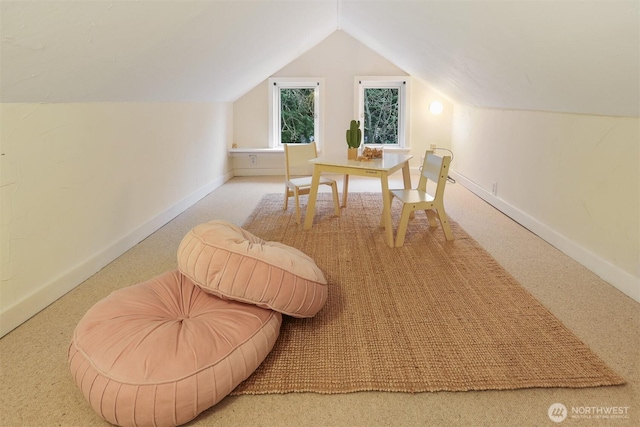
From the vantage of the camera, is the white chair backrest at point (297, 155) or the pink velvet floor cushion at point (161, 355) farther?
the white chair backrest at point (297, 155)

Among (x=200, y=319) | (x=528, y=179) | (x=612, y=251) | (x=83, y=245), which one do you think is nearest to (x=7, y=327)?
(x=83, y=245)

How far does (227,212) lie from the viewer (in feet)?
13.5

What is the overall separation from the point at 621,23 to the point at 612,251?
4.34ft

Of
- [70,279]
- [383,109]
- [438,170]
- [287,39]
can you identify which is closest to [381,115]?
[383,109]

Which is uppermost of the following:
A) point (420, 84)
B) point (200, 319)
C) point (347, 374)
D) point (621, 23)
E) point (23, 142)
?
point (420, 84)

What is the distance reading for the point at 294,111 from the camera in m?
6.46

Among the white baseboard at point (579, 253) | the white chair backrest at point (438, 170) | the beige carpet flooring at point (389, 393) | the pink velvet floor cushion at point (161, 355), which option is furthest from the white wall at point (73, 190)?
the white baseboard at point (579, 253)

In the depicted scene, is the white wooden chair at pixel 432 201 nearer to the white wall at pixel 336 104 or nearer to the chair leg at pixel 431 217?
the chair leg at pixel 431 217

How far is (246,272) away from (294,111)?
17.0ft

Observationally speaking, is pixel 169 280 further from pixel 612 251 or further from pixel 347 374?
pixel 612 251

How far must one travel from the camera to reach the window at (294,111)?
20.6 ft

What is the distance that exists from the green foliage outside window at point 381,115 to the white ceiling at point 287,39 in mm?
1918

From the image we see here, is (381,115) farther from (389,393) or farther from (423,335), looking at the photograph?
(389,393)

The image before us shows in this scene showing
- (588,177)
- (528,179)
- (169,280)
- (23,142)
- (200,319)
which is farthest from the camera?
(528,179)
